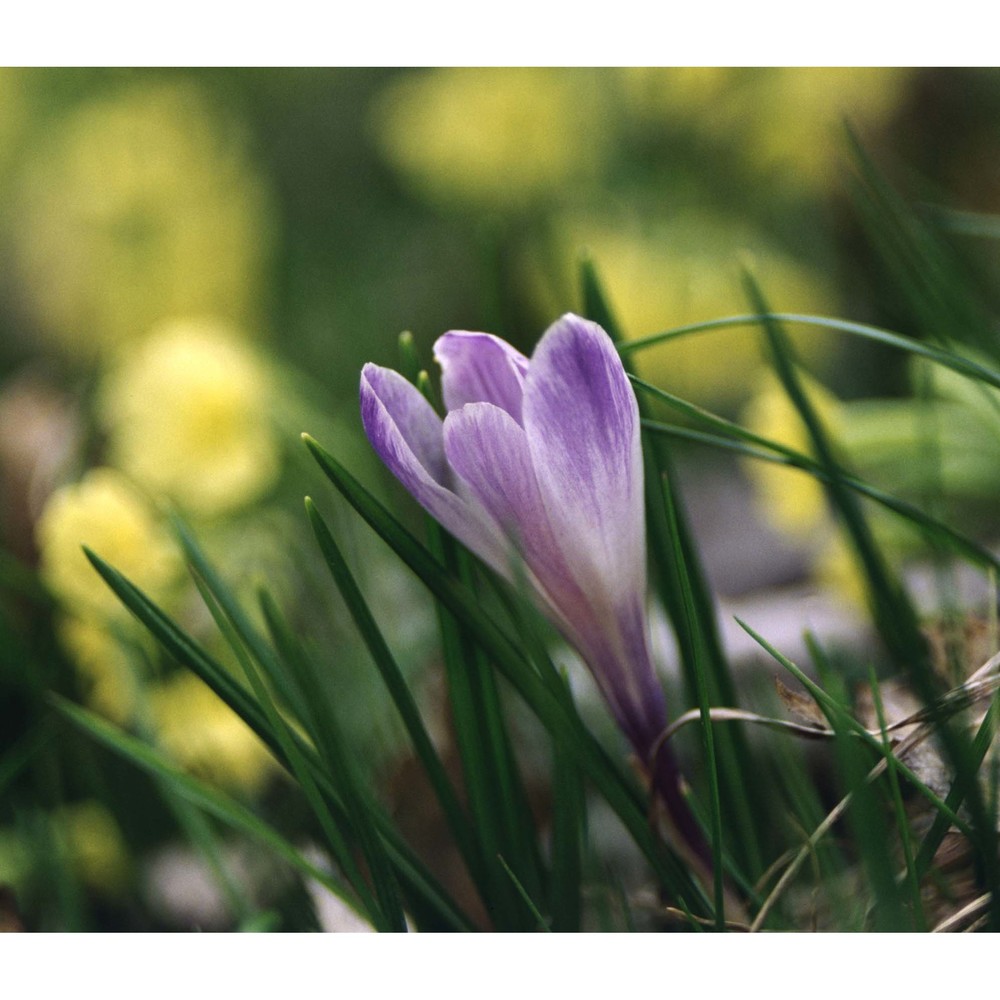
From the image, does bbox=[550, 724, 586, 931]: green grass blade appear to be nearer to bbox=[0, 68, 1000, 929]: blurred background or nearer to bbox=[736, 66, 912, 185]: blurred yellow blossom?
bbox=[0, 68, 1000, 929]: blurred background

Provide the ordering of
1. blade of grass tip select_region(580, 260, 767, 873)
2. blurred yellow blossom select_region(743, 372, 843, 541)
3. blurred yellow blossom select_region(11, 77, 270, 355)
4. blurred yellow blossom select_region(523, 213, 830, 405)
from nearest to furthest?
blade of grass tip select_region(580, 260, 767, 873) < blurred yellow blossom select_region(743, 372, 843, 541) < blurred yellow blossom select_region(523, 213, 830, 405) < blurred yellow blossom select_region(11, 77, 270, 355)

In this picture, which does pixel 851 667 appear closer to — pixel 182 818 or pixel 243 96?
pixel 182 818

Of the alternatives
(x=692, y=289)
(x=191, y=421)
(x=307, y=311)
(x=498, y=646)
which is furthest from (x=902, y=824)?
(x=307, y=311)

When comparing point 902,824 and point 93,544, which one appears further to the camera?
point 93,544

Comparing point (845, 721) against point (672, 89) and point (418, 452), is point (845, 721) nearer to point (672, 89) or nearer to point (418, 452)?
point (418, 452)

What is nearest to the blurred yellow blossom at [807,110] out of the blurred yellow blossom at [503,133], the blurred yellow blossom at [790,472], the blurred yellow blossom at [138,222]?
the blurred yellow blossom at [503,133]

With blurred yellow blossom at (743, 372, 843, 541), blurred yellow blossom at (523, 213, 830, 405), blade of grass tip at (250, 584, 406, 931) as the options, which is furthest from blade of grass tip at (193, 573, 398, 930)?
blurred yellow blossom at (523, 213, 830, 405)

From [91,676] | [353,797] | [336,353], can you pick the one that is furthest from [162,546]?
[336,353]

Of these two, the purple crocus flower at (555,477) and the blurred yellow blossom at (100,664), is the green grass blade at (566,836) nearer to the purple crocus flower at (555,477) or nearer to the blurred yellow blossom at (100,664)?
the purple crocus flower at (555,477)
